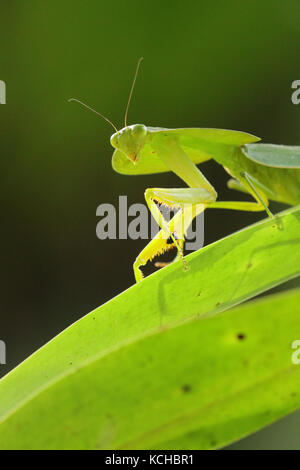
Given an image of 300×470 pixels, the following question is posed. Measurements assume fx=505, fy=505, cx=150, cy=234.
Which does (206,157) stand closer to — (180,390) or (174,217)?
(174,217)

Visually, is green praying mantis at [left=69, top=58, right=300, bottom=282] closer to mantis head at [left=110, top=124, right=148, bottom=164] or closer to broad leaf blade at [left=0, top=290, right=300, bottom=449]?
mantis head at [left=110, top=124, right=148, bottom=164]

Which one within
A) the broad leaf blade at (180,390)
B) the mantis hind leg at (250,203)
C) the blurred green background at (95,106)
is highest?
the blurred green background at (95,106)

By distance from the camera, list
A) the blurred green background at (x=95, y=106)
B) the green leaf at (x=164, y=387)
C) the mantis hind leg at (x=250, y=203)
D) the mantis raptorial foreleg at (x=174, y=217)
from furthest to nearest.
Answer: the blurred green background at (x=95, y=106), the mantis hind leg at (x=250, y=203), the mantis raptorial foreleg at (x=174, y=217), the green leaf at (x=164, y=387)

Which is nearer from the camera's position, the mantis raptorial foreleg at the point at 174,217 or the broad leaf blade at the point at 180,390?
the broad leaf blade at the point at 180,390

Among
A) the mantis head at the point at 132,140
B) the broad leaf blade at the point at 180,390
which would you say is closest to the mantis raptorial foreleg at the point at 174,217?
the mantis head at the point at 132,140

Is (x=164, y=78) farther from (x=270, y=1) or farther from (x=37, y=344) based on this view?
(x=37, y=344)

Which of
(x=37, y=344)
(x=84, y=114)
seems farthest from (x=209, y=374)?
(x=84, y=114)

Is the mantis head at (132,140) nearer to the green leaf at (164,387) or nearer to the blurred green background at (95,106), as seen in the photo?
the green leaf at (164,387)
